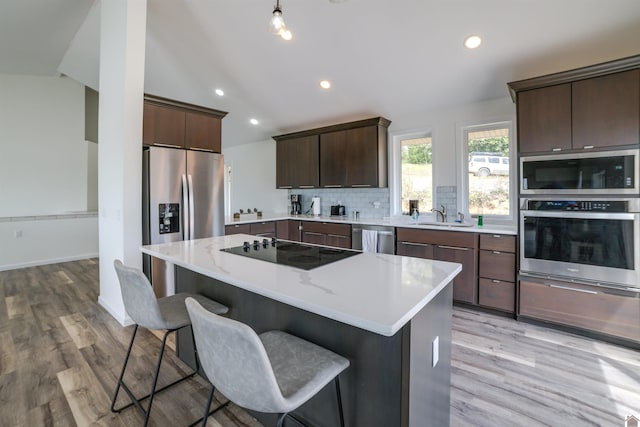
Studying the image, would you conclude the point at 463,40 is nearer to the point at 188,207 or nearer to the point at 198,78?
the point at 188,207

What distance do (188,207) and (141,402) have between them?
6.51ft

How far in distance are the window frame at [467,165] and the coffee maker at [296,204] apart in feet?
9.24

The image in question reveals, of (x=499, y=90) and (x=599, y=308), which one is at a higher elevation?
(x=499, y=90)

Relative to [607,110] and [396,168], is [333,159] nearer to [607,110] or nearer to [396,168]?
[396,168]

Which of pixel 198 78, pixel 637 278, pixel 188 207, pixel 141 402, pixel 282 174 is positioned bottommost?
pixel 141 402

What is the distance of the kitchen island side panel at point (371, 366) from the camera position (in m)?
1.18

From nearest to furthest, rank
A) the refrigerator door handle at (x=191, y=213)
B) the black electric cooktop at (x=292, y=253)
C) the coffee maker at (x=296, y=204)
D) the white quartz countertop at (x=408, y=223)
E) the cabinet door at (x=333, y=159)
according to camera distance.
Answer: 1. the black electric cooktop at (x=292, y=253)
2. the white quartz countertop at (x=408, y=223)
3. the refrigerator door handle at (x=191, y=213)
4. the cabinet door at (x=333, y=159)
5. the coffee maker at (x=296, y=204)

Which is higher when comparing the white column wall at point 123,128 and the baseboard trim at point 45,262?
the white column wall at point 123,128

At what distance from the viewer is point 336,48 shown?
11.3 feet

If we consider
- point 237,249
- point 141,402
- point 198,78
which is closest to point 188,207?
point 237,249

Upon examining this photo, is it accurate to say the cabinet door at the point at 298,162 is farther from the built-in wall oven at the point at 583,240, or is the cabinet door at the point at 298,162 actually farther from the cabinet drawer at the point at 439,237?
the built-in wall oven at the point at 583,240

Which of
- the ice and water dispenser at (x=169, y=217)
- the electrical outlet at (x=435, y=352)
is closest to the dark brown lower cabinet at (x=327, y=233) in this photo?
the ice and water dispenser at (x=169, y=217)

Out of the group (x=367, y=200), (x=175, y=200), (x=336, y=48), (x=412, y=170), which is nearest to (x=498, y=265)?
(x=412, y=170)

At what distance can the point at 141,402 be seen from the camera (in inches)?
76.5
